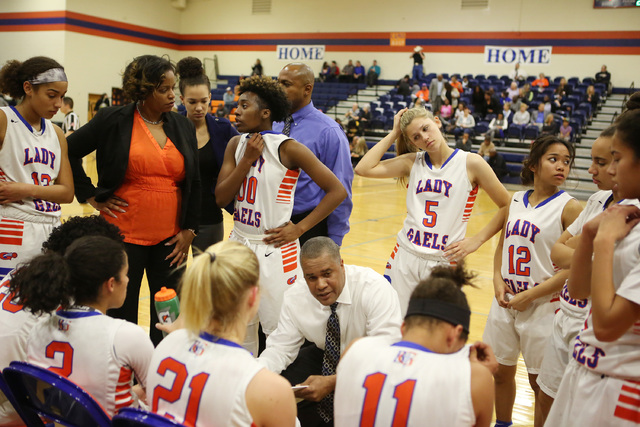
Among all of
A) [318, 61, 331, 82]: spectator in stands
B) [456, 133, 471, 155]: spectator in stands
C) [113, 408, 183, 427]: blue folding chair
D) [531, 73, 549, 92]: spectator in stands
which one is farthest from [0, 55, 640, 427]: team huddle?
[318, 61, 331, 82]: spectator in stands

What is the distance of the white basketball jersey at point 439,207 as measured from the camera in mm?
3643

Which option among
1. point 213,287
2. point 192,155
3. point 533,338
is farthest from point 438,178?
point 213,287

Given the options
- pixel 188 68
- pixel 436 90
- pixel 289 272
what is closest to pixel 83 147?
pixel 188 68

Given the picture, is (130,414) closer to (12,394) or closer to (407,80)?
(12,394)

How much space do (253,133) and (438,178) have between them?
1.20m

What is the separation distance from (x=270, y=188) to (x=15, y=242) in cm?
146

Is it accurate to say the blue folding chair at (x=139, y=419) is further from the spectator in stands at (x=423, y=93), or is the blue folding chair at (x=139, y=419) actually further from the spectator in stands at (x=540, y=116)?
the spectator in stands at (x=423, y=93)

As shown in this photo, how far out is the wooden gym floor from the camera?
4.41m

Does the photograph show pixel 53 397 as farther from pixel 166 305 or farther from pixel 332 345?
pixel 332 345

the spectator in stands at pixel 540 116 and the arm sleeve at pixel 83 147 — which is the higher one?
the spectator in stands at pixel 540 116

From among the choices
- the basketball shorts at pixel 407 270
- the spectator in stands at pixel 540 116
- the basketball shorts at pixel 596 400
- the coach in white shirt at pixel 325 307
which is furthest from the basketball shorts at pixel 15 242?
the spectator in stands at pixel 540 116

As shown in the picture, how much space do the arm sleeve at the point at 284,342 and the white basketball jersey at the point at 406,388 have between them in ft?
3.59

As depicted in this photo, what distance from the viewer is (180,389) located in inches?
70.6

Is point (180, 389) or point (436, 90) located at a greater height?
point (436, 90)
